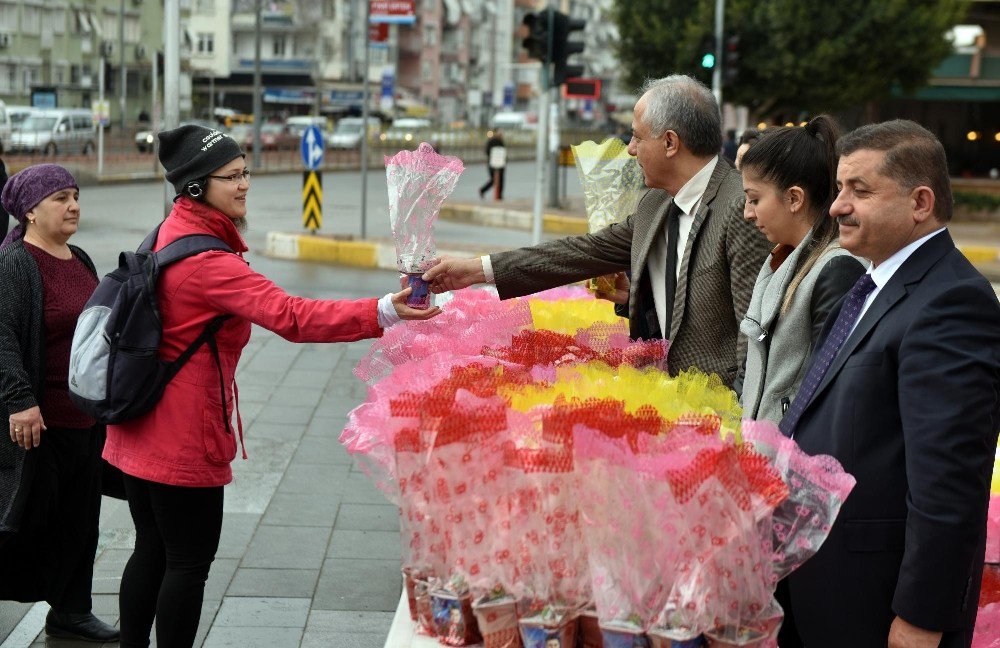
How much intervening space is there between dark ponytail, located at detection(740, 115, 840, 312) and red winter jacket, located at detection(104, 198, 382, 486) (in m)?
1.20

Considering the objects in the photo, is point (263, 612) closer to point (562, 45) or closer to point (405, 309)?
point (405, 309)

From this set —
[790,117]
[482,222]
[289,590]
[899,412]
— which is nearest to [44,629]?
[289,590]

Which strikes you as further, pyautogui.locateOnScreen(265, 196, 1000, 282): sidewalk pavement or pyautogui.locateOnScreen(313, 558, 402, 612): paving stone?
pyautogui.locateOnScreen(265, 196, 1000, 282): sidewalk pavement

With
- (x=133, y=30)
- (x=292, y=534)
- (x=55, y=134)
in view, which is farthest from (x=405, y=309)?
(x=133, y=30)

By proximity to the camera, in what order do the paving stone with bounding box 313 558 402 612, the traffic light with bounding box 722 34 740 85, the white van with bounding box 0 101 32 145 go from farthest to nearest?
Answer: the white van with bounding box 0 101 32 145, the traffic light with bounding box 722 34 740 85, the paving stone with bounding box 313 558 402 612

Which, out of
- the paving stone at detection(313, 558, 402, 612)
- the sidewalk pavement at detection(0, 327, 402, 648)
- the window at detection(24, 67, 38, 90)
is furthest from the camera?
the window at detection(24, 67, 38, 90)

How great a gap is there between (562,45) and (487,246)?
13.5ft

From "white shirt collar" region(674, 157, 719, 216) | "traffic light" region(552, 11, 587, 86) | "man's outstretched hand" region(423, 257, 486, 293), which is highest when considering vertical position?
"traffic light" region(552, 11, 587, 86)

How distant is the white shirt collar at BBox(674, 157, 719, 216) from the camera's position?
3682 mm

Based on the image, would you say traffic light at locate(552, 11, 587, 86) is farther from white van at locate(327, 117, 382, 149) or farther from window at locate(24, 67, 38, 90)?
window at locate(24, 67, 38, 90)

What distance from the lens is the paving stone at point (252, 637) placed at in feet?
14.8

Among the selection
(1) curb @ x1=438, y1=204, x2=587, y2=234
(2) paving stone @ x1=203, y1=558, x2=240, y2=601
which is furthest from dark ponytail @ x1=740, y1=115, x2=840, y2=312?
(1) curb @ x1=438, y1=204, x2=587, y2=234

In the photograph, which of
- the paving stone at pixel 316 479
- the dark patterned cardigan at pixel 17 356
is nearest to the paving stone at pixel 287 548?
the paving stone at pixel 316 479

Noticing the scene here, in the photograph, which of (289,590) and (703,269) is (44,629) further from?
(703,269)
